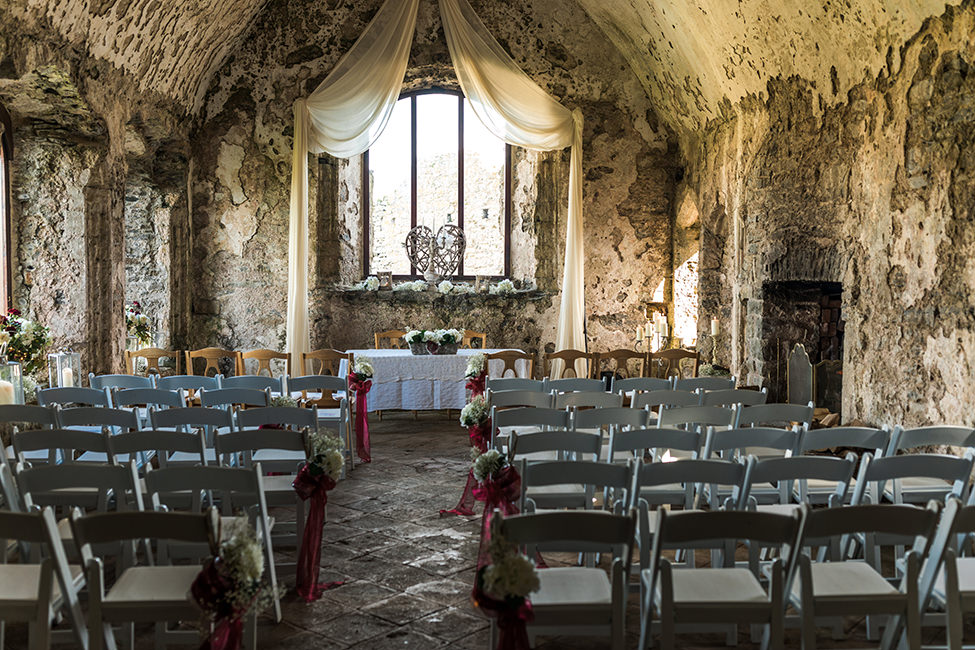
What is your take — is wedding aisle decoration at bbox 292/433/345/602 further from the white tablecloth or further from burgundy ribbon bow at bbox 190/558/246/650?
the white tablecloth

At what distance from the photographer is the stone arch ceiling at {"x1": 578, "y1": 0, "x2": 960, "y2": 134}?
6.72 meters

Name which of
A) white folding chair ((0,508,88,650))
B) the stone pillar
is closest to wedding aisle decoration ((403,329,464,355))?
the stone pillar

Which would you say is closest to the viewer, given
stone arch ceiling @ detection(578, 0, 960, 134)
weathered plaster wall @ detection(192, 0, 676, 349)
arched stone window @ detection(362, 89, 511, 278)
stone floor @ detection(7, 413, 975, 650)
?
stone floor @ detection(7, 413, 975, 650)

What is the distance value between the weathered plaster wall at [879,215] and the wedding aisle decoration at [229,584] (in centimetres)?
494

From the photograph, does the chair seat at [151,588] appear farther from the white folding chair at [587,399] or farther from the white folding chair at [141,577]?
the white folding chair at [587,399]

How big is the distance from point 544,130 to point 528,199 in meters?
1.03

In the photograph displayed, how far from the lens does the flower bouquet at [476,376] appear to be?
787 cm

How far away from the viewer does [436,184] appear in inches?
505

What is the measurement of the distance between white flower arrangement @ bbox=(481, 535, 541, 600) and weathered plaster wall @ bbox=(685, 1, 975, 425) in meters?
4.32

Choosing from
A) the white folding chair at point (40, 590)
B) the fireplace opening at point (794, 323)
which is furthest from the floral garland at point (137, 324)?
the white folding chair at point (40, 590)

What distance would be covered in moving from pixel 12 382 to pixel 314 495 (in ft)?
11.3

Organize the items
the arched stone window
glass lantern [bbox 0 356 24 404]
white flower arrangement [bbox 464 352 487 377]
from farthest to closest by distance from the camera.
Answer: the arched stone window → white flower arrangement [bbox 464 352 487 377] → glass lantern [bbox 0 356 24 404]

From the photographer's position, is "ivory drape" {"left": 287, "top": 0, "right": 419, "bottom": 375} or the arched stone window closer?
"ivory drape" {"left": 287, "top": 0, "right": 419, "bottom": 375}

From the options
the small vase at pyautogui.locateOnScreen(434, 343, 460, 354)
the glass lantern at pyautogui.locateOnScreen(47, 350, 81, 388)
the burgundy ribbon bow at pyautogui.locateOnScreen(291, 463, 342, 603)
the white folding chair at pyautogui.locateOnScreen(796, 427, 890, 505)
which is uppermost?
the small vase at pyautogui.locateOnScreen(434, 343, 460, 354)
